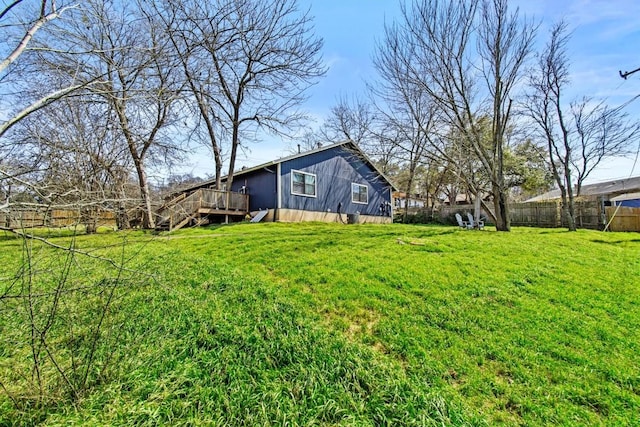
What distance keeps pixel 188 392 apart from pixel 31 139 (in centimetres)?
259

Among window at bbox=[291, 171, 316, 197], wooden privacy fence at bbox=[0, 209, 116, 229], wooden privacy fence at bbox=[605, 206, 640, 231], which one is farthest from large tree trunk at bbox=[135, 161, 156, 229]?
wooden privacy fence at bbox=[605, 206, 640, 231]

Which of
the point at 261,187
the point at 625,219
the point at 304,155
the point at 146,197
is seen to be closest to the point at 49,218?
the point at 146,197

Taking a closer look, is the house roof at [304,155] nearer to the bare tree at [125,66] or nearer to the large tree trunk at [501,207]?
the large tree trunk at [501,207]

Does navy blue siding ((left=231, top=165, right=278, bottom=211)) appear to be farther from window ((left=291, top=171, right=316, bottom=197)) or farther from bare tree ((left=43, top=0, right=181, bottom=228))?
bare tree ((left=43, top=0, right=181, bottom=228))

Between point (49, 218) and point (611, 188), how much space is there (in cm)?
3543

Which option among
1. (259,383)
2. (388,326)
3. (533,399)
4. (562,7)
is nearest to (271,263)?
(388,326)

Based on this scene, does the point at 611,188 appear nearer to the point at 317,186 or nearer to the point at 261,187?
the point at 317,186

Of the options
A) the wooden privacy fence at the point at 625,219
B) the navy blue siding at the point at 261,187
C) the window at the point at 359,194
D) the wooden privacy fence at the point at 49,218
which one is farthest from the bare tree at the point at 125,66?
the wooden privacy fence at the point at 625,219

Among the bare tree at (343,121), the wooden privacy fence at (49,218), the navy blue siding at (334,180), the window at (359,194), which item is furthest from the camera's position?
the bare tree at (343,121)

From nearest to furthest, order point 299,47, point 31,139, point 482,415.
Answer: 1. point 482,415
2. point 31,139
3. point 299,47

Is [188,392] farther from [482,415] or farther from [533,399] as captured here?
[533,399]

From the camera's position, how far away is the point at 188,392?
215 centimetres

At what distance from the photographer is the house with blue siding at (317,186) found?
46.2 ft

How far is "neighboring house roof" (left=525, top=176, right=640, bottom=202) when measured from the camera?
71.4 ft
